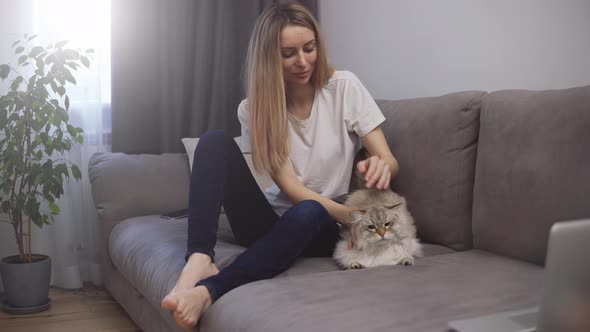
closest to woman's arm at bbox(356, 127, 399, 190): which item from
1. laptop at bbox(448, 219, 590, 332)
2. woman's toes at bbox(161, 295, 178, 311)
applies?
woman's toes at bbox(161, 295, 178, 311)

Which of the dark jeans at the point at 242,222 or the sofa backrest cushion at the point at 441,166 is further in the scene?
the sofa backrest cushion at the point at 441,166

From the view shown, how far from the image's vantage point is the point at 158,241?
6.82 feet

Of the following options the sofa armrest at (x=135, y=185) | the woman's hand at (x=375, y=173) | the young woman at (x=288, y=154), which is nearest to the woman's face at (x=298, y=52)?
the young woman at (x=288, y=154)

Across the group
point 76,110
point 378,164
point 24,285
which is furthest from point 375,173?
point 76,110

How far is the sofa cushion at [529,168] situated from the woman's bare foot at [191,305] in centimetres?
85

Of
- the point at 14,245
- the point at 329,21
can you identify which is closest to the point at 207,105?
the point at 329,21

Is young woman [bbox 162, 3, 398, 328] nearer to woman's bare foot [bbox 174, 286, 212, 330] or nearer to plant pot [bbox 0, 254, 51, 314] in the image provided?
woman's bare foot [bbox 174, 286, 212, 330]

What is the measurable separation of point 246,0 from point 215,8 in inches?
7.2

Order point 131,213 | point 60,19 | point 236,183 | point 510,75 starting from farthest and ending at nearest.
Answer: point 60,19
point 131,213
point 510,75
point 236,183

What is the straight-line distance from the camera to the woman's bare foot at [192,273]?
1.47m

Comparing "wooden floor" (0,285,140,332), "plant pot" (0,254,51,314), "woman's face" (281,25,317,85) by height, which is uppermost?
"woman's face" (281,25,317,85)

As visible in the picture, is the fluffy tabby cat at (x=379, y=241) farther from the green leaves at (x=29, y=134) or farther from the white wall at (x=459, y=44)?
the green leaves at (x=29, y=134)

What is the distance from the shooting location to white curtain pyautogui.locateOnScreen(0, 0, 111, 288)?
2.90 metres

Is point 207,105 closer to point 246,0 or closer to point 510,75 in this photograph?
point 246,0
